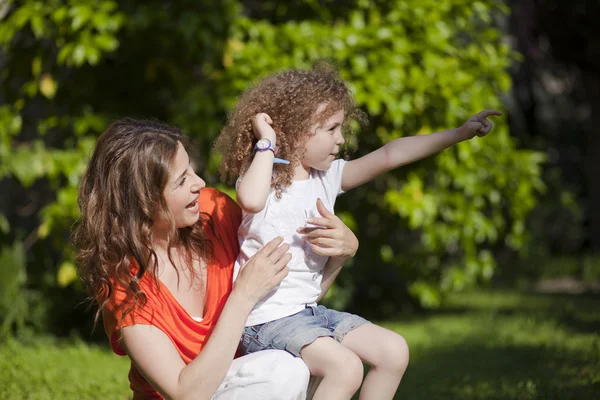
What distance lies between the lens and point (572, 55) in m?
9.22

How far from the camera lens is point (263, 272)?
2.38m

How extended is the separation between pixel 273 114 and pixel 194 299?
2.40 feet

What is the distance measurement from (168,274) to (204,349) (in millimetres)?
403

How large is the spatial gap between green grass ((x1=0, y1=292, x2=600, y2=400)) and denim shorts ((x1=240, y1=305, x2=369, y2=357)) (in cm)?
154

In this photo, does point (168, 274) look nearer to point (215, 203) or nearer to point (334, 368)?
point (215, 203)

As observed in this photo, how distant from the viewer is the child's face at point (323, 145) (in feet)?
8.90

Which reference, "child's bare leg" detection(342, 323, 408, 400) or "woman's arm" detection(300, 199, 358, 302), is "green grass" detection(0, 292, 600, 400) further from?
"woman's arm" detection(300, 199, 358, 302)

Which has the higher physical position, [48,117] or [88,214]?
[88,214]

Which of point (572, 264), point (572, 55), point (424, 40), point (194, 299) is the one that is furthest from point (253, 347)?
point (572, 264)

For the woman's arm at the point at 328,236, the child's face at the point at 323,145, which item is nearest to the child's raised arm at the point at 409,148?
the child's face at the point at 323,145

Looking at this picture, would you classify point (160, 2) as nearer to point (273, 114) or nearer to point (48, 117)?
point (48, 117)

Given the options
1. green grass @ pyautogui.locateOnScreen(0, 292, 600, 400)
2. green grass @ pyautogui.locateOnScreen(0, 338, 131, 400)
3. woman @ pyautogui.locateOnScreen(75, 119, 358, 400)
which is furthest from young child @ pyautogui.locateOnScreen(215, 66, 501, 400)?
green grass @ pyautogui.locateOnScreen(0, 338, 131, 400)

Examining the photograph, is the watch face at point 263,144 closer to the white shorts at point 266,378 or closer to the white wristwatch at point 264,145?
the white wristwatch at point 264,145

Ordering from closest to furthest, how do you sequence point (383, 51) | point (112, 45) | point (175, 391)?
point (175, 391) < point (112, 45) < point (383, 51)
